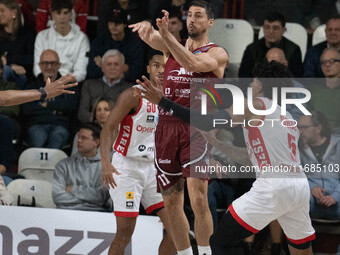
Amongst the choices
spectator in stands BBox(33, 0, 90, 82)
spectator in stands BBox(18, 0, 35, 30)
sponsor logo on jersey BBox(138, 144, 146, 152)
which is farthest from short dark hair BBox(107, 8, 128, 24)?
sponsor logo on jersey BBox(138, 144, 146, 152)

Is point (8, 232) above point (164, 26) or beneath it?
beneath

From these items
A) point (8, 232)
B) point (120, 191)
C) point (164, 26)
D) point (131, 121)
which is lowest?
point (8, 232)

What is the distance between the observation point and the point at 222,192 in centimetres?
837

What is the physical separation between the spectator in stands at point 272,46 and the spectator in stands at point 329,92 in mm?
365

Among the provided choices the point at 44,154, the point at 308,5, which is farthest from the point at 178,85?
the point at 308,5

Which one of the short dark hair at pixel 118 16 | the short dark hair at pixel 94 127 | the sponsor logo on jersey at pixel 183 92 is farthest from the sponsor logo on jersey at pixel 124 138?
the short dark hair at pixel 118 16

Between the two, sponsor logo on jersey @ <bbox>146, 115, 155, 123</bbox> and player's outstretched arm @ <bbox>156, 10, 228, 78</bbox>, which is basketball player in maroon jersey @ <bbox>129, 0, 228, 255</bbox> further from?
sponsor logo on jersey @ <bbox>146, 115, 155, 123</bbox>

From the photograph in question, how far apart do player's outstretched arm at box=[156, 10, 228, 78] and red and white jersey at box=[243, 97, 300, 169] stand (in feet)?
2.03

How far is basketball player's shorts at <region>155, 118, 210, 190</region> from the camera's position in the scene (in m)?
6.66

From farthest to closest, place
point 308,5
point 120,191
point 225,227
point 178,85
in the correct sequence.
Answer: point 308,5 < point 120,191 < point 178,85 < point 225,227

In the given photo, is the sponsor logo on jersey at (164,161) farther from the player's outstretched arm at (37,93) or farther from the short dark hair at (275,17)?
the short dark hair at (275,17)

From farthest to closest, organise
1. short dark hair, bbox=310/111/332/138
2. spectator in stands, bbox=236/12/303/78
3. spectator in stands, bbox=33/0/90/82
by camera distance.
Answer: spectator in stands, bbox=33/0/90/82, spectator in stands, bbox=236/12/303/78, short dark hair, bbox=310/111/332/138

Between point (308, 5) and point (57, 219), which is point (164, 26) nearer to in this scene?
point (57, 219)

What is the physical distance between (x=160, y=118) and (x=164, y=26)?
97cm
